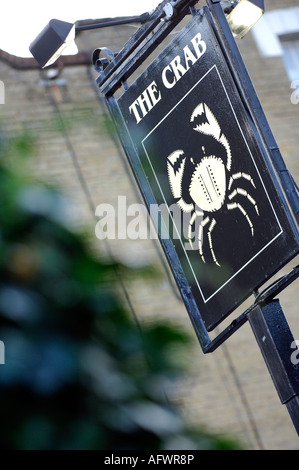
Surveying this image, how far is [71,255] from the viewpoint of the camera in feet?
2.38

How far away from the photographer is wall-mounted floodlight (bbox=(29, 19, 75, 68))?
13.0 ft

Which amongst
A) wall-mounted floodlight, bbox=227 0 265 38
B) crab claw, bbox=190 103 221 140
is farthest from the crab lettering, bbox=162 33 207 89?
wall-mounted floodlight, bbox=227 0 265 38

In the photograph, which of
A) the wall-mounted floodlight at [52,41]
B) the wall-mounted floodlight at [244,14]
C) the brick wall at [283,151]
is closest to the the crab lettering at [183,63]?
the wall-mounted floodlight at [244,14]

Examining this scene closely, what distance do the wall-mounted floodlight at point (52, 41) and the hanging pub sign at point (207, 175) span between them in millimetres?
514

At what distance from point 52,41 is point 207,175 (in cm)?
128

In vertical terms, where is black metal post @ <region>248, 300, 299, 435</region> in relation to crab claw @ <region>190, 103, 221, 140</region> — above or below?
below

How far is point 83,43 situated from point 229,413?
415 centimetres

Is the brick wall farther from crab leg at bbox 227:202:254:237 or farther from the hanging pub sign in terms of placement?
crab leg at bbox 227:202:254:237

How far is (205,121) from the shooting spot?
3.28 meters

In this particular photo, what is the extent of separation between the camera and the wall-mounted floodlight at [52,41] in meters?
3.96

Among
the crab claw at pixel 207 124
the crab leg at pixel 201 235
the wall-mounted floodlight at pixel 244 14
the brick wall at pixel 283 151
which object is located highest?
the wall-mounted floodlight at pixel 244 14

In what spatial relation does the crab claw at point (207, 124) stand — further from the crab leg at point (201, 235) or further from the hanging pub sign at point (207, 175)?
the crab leg at point (201, 235)

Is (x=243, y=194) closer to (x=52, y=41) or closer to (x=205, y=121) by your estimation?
(x=205, y=121)
